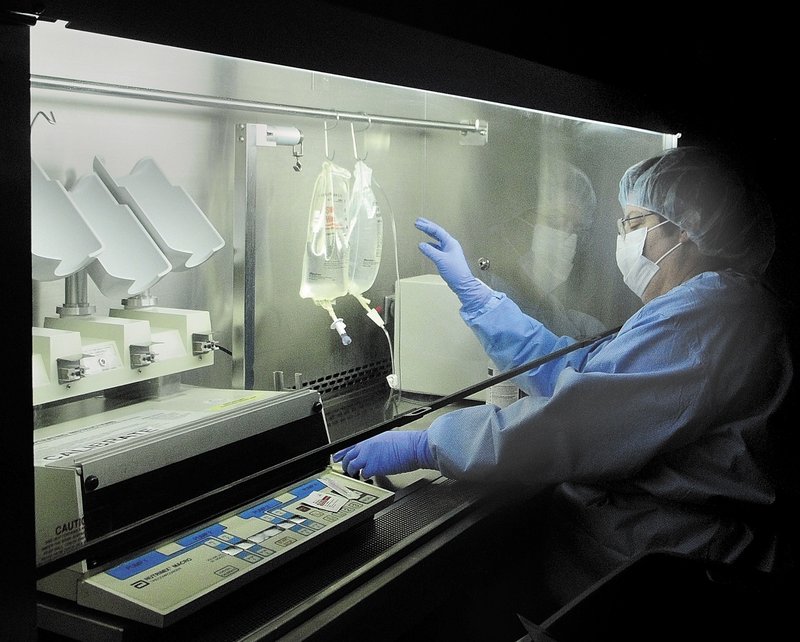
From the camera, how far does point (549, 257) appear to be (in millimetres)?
2119

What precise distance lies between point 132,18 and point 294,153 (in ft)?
2.51

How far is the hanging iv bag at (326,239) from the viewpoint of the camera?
5.20 ft

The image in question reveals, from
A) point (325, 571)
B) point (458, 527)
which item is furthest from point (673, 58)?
point (325, 571)

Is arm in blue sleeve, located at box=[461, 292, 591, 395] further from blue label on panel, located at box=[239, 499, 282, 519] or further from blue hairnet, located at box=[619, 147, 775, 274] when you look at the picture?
blue label on panel, located at box=[239, 499, 282, 519]

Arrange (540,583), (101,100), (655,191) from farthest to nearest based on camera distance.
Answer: (655,191) → (540,583) → (101,100)

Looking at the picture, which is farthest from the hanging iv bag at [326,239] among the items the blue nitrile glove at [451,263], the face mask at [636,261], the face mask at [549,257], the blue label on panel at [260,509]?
the face mask at [636,261]

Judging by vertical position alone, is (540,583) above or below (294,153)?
below

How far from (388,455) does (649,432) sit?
1.90 feet

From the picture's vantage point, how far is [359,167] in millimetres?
1663

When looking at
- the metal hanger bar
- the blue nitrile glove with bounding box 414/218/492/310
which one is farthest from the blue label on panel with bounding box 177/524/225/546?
the blue nitrile glove with bounding box 414/218/492/310

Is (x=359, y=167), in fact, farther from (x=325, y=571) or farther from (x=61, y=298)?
(x=325, y=571)

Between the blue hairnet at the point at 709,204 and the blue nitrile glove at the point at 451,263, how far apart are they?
1.66 ft

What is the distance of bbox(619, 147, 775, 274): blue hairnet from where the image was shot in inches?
79.0

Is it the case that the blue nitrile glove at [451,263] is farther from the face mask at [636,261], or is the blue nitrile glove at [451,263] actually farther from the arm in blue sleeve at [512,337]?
the face mask at [636,261]
